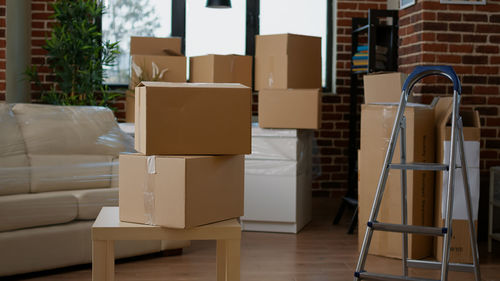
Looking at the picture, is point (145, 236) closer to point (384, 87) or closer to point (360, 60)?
point (384, 87)

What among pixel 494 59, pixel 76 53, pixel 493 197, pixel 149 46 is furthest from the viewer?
pixel 76 53

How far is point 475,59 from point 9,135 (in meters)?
2.87

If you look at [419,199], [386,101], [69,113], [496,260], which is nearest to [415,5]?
[386,101]

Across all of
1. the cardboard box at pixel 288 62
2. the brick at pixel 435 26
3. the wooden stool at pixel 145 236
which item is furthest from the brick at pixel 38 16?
the wooden stool at pixel 145 236

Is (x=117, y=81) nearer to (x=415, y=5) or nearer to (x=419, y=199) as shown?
(x=415, y=5)

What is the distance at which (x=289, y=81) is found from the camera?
165 inches

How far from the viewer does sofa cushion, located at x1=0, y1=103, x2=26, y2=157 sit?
3.26 metres

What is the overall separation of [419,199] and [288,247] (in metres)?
0.84

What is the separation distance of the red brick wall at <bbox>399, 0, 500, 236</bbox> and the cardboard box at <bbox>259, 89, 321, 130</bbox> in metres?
0.67

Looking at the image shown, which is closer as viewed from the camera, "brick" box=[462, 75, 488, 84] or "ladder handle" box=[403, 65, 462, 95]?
"ladder handle" box=[403, 65, 462, 95]

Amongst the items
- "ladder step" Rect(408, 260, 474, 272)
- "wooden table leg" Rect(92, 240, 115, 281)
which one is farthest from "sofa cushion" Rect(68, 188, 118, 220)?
"ladder step" Rect(408, 260, 474, 272)

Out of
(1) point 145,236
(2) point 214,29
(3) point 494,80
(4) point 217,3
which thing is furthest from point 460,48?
(1) point 145,236

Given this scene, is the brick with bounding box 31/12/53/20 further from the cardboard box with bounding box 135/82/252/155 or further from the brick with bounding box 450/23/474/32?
the cardboard box with bounding box 135/82/252/155

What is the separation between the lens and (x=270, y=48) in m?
4.27
